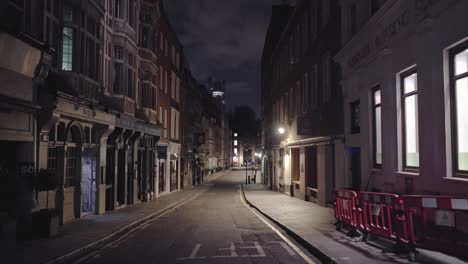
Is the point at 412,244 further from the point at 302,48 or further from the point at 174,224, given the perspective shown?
the point at 302,48

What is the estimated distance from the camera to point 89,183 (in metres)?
18.0

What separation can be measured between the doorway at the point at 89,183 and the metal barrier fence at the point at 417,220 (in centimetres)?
1130

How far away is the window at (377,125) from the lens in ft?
43.5

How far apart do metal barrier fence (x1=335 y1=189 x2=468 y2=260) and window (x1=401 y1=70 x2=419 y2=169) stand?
72.4 inches

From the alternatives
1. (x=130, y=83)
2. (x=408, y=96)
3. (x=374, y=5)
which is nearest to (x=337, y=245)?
(x=408, y=96)

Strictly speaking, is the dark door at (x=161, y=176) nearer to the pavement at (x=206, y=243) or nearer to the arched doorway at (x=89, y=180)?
the arched doorway at (x=89, y=180)

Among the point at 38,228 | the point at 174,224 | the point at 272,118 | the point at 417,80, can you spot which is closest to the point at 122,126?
the point at 174,224

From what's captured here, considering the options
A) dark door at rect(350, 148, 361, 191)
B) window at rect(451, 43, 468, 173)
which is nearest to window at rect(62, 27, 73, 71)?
dark door at rect(350, 148, 361, 191)

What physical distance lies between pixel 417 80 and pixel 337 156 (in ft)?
28.7

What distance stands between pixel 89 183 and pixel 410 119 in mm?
12793

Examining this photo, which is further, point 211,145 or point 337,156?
point 211,145

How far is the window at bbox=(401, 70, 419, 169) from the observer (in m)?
10.7

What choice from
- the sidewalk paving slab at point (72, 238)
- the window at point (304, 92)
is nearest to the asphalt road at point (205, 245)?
the sidewalk paving slab at point (72, 238)

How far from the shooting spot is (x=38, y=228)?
1160cm
